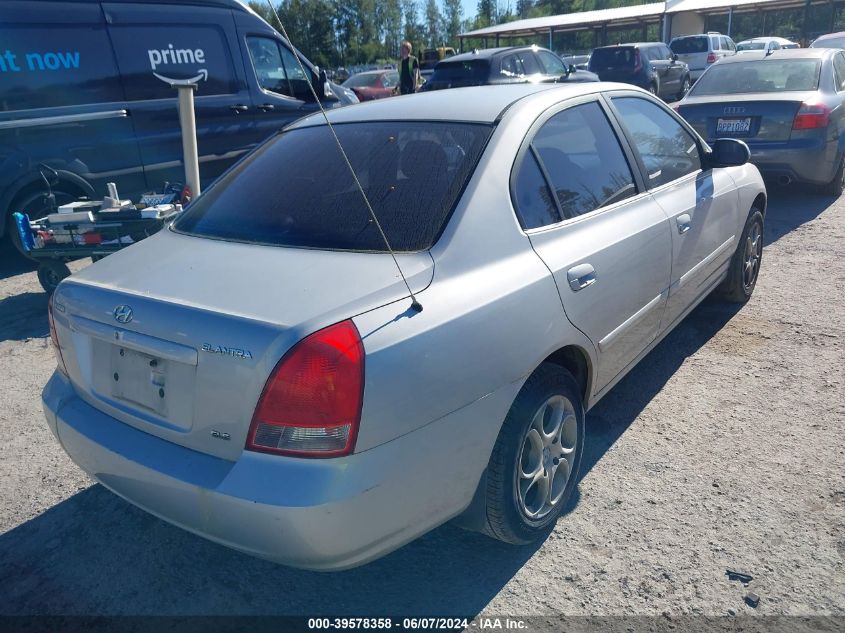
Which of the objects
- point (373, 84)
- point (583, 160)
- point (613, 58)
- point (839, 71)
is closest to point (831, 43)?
point (613, 58)

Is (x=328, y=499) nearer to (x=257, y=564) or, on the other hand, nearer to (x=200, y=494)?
(x=200, y=494)

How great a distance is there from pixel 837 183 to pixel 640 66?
40.9ft

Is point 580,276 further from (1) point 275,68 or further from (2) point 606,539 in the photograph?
(1) point 275,68

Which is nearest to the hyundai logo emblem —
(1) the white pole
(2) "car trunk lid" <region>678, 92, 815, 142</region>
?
(1) the white pole

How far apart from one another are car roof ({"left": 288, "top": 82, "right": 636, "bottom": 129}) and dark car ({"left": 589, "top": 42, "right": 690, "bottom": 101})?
1682 centimetres

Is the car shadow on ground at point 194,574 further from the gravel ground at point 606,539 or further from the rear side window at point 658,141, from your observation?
the rear side window at point 658,141

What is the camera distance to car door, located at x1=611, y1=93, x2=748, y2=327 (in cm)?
358

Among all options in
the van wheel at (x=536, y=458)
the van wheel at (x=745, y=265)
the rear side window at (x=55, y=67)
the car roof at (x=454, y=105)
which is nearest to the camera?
the van wheel at (x=536, y=458)

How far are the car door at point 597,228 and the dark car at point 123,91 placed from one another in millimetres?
3239

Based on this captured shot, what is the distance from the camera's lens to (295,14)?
8695 millimetres

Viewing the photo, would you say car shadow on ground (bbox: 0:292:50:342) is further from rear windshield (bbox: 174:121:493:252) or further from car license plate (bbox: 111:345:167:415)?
car license plate (bbox: 111:345:167:415)

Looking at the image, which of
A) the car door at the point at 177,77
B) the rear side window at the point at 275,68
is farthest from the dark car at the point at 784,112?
the car door at the point at 177,77

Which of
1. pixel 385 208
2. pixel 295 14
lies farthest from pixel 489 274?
pixel 295 14

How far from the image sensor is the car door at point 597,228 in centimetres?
268
